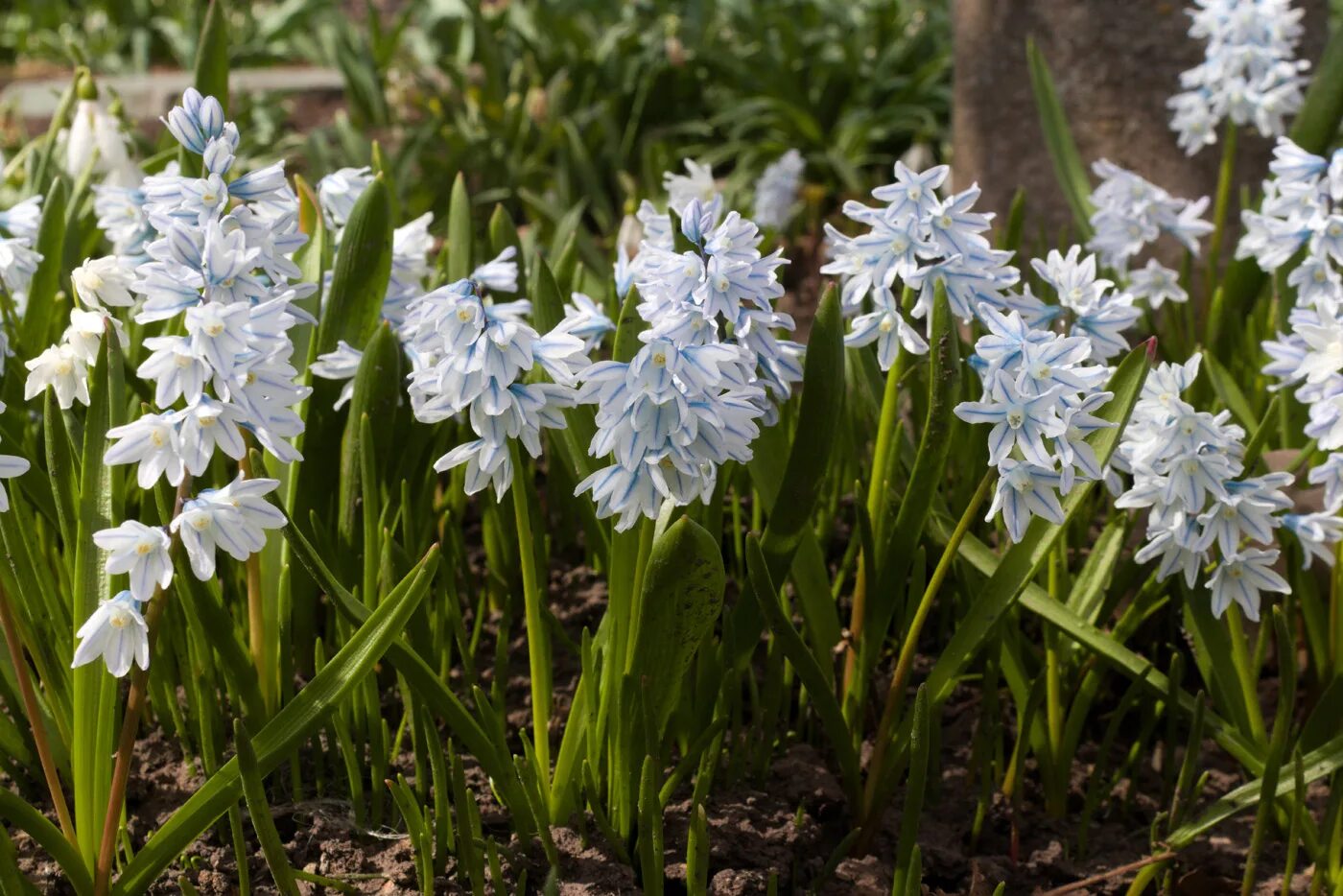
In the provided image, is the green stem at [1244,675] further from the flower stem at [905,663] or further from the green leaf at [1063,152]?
the green leaf at [1063,152]

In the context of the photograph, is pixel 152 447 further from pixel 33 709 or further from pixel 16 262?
pixel 16 262

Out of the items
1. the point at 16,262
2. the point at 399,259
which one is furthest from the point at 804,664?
the point at 16,262

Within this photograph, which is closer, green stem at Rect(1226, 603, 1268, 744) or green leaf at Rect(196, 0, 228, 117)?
green stem at Rect(1226, 603, 1268, 744)

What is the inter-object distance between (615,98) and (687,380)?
4.56 meters

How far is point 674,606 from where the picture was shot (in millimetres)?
1520

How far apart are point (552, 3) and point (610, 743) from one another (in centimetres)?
570

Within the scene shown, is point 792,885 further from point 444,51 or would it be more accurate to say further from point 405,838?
point 444,51

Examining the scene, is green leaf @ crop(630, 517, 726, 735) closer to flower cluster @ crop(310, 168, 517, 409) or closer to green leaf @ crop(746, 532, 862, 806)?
green leaf @ crop(746, 532, 862, 806)

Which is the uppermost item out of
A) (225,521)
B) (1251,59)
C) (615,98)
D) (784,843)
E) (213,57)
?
(615,98)

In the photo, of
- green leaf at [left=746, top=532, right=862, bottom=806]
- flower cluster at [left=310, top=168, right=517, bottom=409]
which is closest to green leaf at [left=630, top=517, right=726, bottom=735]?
green leaf at [left=746, top=532, right=862, bottom=806]

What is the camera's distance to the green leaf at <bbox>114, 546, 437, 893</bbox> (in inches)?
55.6

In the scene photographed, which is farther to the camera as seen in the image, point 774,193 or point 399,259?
point 774,193

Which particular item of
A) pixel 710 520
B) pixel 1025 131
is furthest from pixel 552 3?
pixel 710 520

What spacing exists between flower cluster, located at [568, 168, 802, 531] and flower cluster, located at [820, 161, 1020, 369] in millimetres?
171
